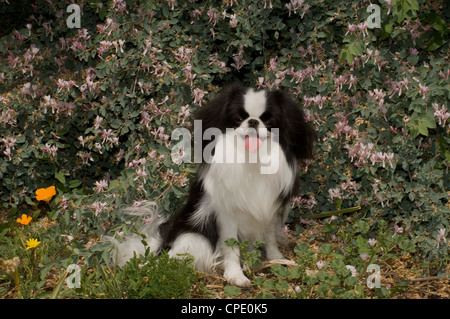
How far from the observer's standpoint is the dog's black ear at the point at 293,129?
3326 millimetres

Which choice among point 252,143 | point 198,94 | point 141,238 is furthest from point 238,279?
point 198,94

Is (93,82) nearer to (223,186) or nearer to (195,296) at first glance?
(223,186)

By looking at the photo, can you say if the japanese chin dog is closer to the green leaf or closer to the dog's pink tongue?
the dog's pink tongue

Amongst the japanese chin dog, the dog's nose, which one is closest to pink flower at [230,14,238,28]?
the japanese chin dog

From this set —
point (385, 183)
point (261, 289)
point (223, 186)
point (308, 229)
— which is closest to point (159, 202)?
point (223, 186)

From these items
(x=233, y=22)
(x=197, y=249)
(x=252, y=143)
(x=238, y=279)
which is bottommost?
(x=238, y=279)

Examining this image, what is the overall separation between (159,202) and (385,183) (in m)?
1.44

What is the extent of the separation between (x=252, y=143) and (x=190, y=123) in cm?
72

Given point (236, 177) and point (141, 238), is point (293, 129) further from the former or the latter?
point (141, 238)

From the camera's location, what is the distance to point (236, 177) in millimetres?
3303

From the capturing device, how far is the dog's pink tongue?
3.20 metres

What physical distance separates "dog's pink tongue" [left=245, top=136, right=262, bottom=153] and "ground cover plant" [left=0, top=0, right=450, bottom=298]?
591mm

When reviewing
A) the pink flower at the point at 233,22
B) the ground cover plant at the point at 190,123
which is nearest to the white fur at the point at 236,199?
the ground cover plant at the point at 190,123

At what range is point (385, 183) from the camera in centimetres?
386
